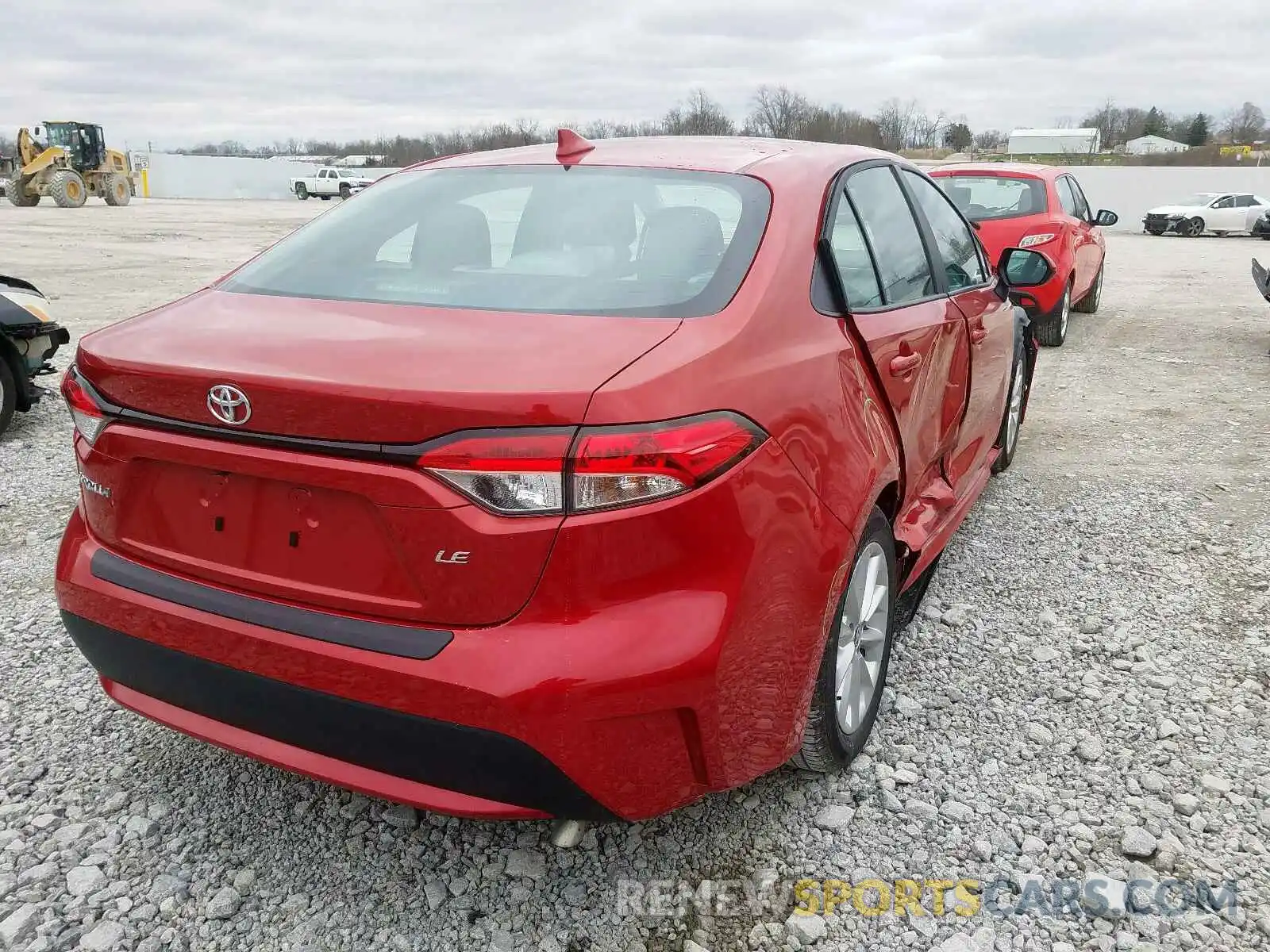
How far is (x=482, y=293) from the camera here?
2.21m

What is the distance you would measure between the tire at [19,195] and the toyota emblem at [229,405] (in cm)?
3979

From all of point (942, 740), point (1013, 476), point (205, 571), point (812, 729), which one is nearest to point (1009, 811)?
point (942, 740)

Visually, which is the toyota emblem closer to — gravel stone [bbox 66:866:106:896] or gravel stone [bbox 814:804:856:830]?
gravel stone [bbox 66:866:106:896]

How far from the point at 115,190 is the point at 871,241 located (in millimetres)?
40079

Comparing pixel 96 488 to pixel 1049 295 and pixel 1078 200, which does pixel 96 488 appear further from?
pixel 1078 200

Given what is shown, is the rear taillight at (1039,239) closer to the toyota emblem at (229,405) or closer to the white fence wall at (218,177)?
the toyota emblem at (229,405)

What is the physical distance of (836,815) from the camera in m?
2.55

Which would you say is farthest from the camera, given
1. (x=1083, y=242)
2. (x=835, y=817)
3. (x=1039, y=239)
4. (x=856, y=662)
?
(x=1083, y=242)

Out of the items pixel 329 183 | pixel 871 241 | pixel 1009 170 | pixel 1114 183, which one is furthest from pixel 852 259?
pixel 329 183

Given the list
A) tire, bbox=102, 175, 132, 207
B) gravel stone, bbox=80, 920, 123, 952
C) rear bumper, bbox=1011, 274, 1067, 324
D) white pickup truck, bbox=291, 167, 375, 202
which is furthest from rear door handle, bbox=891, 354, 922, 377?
white pickup truck, bbox=291, 167, 375, 202

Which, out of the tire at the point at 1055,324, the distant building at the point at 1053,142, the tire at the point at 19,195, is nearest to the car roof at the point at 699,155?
the tire at the point at 1055,324

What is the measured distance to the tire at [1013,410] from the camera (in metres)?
4.90

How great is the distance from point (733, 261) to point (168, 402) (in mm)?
1215

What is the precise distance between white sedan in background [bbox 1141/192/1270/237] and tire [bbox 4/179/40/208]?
36.7m
